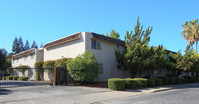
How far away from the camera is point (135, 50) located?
1855cm

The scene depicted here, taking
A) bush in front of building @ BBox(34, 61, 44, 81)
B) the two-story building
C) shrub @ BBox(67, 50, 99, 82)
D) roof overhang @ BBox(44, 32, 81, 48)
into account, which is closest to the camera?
shrub @ BBox(67, 50, 99, 82)

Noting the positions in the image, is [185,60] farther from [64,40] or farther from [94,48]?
[64,40]

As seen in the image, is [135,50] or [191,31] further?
[191,31]

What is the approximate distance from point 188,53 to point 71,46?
56.1 ft

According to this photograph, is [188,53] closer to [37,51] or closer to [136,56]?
[136,56]

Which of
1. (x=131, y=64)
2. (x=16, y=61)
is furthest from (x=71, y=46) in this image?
(x=16, y=61)

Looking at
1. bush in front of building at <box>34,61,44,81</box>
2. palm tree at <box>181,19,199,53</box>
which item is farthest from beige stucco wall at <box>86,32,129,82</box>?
palm tree at <box>181,19,199,53</box>

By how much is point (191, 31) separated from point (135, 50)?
2266 cm

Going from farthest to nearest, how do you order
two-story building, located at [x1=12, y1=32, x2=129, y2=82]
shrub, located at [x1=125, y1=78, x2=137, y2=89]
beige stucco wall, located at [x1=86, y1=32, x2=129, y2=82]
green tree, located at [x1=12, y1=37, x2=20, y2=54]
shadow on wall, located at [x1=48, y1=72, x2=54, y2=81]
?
green tree, located at [x1=12, y1=37, x2=20, y2=54], shadow on wall, located at [x1=48, y1=72, x2=54, y2=81], beige stucco wall, located at [x1=86, y1=32, x2=129, y2=82], two-story building, located at [x1=12, y1=32, x2=129, y2=82], shrub, located at [x1=125, y1=78, x2=137, y2=89]

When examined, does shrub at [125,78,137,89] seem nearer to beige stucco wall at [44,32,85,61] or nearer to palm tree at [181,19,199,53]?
beige stucco wall at [44,32,85,61]

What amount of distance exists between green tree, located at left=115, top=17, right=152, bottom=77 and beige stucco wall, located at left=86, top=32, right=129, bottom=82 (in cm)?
175

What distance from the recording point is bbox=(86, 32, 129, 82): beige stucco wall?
19.4 m

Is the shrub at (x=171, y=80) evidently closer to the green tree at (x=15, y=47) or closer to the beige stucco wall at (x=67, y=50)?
the beige stucco wall at (x=67, y=50)

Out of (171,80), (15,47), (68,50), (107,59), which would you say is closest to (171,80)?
(171,80)
